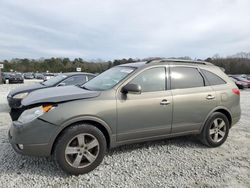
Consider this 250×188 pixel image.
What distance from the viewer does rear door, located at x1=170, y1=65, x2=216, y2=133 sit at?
3.68m

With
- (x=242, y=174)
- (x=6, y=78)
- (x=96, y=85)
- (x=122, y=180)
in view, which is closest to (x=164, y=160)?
(x=122, y=180)

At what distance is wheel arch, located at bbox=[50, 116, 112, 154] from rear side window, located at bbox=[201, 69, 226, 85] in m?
2.26

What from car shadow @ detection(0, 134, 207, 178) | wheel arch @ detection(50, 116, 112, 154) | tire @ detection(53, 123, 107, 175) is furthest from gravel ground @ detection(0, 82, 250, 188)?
wheel arch @ detection(50, 116, 112, 154)

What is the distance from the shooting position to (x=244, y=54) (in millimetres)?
58250

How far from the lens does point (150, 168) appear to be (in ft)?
10.4

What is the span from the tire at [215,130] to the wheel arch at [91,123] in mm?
1939

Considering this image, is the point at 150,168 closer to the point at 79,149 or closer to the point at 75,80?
the point at 79,149

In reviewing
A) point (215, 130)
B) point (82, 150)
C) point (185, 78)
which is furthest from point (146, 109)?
point (215, 130)

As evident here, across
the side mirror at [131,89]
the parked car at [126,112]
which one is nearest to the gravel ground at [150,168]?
the parked car at [126,112]

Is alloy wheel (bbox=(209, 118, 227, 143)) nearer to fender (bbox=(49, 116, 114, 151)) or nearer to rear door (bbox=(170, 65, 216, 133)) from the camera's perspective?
rear door (bbox=(170, 65, 216, 133))

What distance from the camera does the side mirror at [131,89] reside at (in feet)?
10.3

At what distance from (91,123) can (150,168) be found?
1.13 metres

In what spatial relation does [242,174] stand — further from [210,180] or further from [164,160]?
[164,160]

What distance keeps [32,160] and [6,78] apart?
26450 mm
